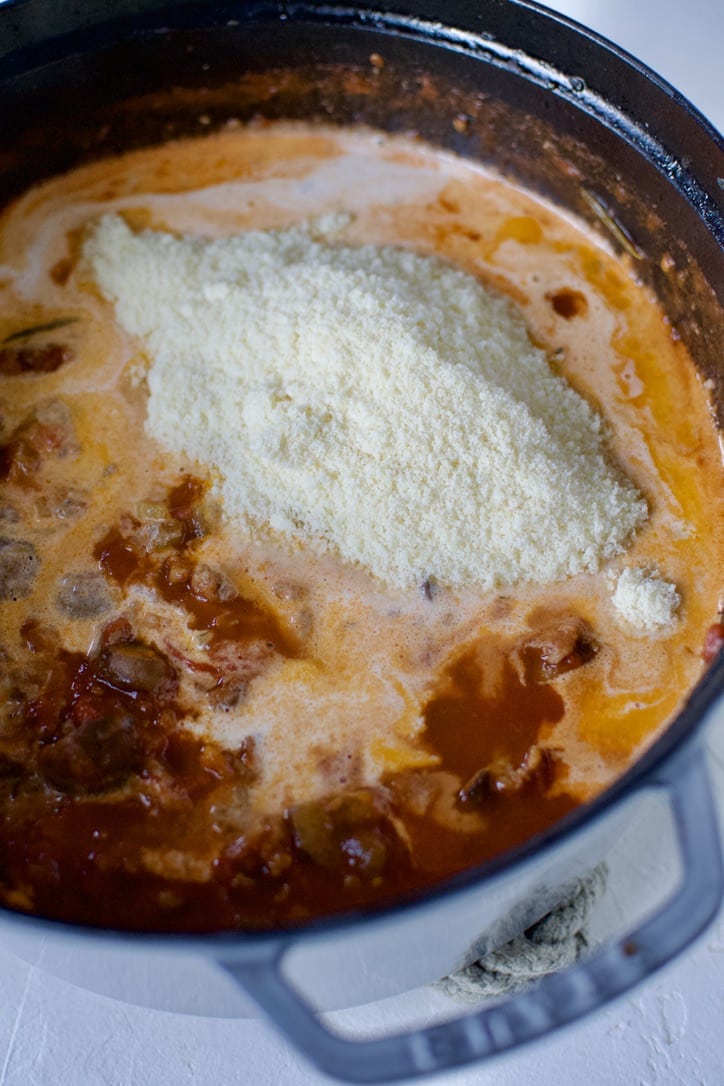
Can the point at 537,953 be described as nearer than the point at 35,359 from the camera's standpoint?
Yes

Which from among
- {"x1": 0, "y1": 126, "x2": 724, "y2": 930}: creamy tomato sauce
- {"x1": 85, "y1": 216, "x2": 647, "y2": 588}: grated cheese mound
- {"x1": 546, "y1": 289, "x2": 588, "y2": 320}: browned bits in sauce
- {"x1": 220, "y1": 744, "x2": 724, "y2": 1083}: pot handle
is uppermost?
{"x1": 546, "y1": 289, "x2": 588, "y2": 320}: browned bits in sauce

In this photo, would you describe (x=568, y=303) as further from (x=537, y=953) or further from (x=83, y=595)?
(x=537, y=953)

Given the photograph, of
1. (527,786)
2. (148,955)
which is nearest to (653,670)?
(527,786)

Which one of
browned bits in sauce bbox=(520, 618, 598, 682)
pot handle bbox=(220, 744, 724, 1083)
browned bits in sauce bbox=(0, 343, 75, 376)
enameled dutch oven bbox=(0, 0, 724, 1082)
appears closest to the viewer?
enameled dutch oven bbox=(0, 0, 724, 1082)

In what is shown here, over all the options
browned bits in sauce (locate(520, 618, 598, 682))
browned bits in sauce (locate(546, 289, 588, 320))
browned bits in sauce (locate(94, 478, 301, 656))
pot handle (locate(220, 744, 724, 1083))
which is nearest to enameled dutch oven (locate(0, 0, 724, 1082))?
pot handle (locate(220, 744, 724, 1083))

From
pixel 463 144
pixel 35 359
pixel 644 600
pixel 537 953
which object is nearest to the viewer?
pixel 537 953

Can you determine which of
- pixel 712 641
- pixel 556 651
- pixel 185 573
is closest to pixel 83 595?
pixel 185 573

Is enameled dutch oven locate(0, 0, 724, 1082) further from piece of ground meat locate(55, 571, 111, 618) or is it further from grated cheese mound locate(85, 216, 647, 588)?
piece of ground meat locate(55, 571, 111, 618)
